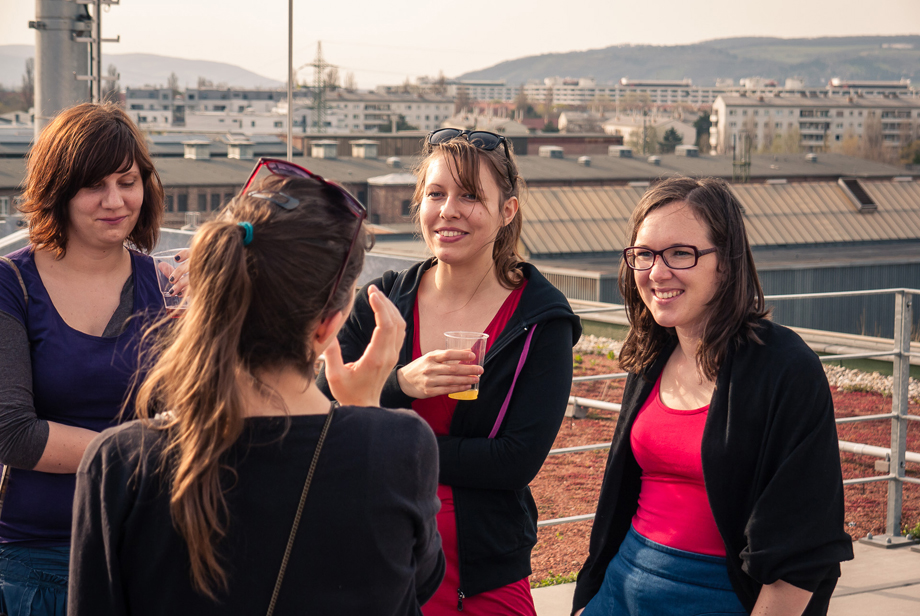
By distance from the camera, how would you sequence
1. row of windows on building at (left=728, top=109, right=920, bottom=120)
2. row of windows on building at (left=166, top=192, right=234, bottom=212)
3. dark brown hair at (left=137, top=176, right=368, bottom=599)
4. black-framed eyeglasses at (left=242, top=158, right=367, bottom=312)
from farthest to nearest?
row of windows on building at (left=728, top=109, right=920, bottom=120) < row of windows on building at (left=166, top=192, right=234, bottom=212) < black-framed eyeglasses at (left=242, top=158, right=367, bottom=312) < dark brown hair at (left=137, top=176, right=368, bottom=599)

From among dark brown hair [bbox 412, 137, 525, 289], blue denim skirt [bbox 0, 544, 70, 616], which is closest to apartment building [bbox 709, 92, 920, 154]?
dark brown hair [bbox 412, 137, 525, 289]

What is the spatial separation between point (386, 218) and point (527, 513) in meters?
50.7

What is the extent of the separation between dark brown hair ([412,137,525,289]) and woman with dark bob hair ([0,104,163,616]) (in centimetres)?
76

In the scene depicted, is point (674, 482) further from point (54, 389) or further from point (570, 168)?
point (570, 168)

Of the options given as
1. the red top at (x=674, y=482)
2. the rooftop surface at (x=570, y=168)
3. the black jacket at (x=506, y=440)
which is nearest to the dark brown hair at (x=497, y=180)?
the black jacket at (x=506, y=440)

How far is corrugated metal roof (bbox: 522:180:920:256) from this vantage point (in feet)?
114

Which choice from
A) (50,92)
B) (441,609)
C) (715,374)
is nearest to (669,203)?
(715,374)

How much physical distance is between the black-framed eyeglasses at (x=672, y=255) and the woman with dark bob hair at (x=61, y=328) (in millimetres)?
1219

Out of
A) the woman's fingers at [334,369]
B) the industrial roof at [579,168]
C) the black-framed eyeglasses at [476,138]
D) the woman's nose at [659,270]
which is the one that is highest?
the industrial roof at [579,168]

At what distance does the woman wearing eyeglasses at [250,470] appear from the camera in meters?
1.29

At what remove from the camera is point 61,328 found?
7.10 ft

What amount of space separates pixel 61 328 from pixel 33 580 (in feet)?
1.88

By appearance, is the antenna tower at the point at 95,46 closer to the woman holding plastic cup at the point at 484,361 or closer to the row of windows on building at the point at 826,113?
the woman holding plastic cup at the point at 484,361

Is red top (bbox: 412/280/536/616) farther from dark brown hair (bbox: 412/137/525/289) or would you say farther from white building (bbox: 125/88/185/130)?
white building (bbox: 125/88/185/130)
